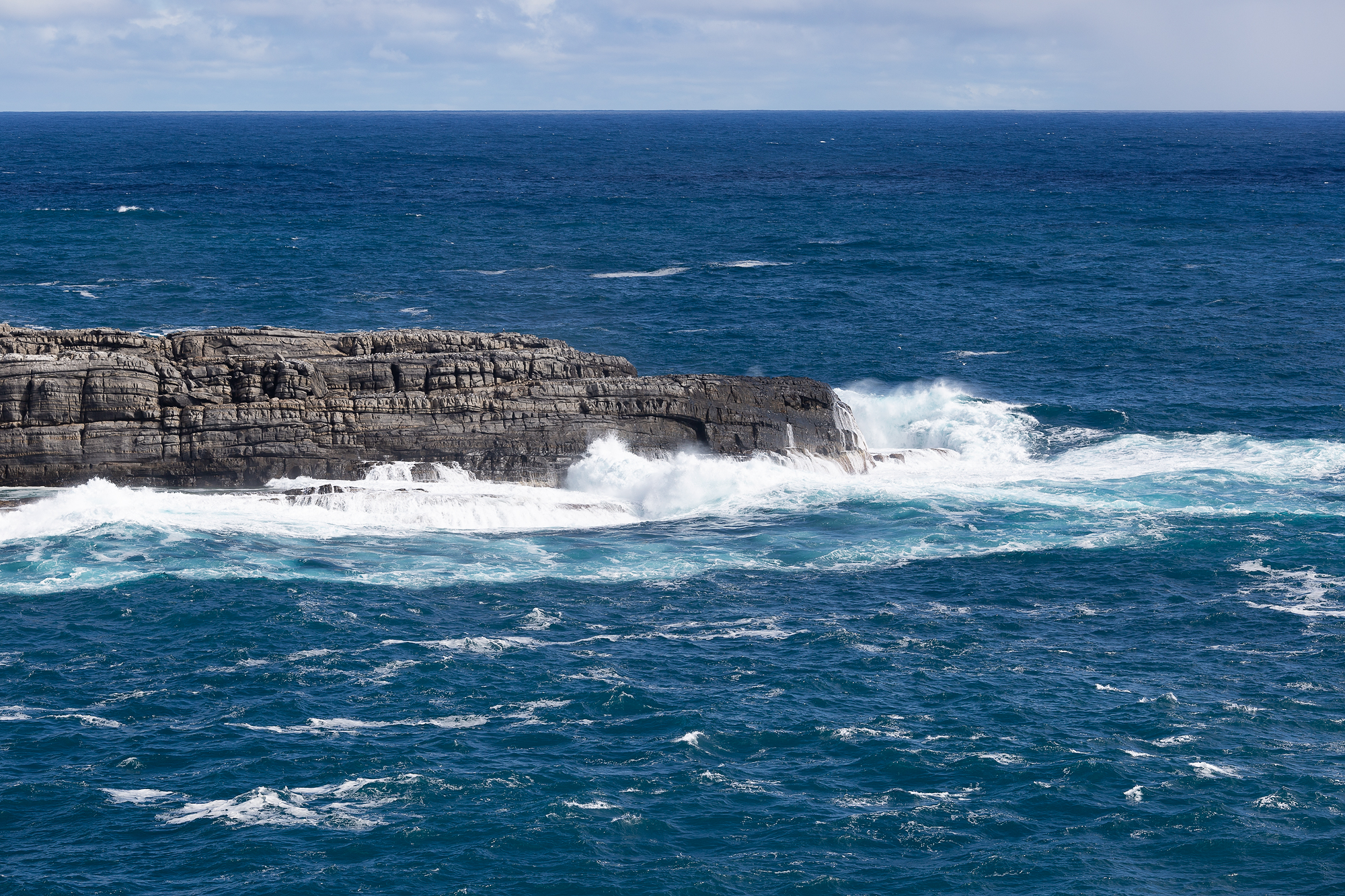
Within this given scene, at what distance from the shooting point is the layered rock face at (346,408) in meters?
58.5

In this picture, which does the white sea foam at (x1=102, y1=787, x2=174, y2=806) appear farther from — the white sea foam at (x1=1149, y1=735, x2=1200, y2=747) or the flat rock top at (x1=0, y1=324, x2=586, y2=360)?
the flat rock top at (x1=0, y1=324, x2=586, y2=360)

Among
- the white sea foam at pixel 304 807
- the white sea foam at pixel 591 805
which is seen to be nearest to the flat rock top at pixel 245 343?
the white sea foam at pixel 304 807

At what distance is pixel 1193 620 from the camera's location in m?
46.5

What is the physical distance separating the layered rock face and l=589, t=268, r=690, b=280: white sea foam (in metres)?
47.4

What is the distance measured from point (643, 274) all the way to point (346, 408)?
187 feet

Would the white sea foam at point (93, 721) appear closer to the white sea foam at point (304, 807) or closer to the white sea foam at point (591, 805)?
the white sea foam at point (304, 807)

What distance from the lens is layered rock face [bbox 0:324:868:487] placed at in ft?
192

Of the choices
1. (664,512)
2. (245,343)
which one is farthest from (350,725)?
(245,343)

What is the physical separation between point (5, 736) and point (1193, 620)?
39317 mm

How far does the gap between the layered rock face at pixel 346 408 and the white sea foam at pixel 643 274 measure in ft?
155

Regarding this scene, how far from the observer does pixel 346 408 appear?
199 ft

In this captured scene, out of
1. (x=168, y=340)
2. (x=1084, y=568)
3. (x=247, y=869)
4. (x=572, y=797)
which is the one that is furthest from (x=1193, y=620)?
(x=168, y=340)

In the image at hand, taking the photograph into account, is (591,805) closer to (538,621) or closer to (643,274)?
(538,621)

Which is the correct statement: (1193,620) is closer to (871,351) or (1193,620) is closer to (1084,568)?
(1084,568)
